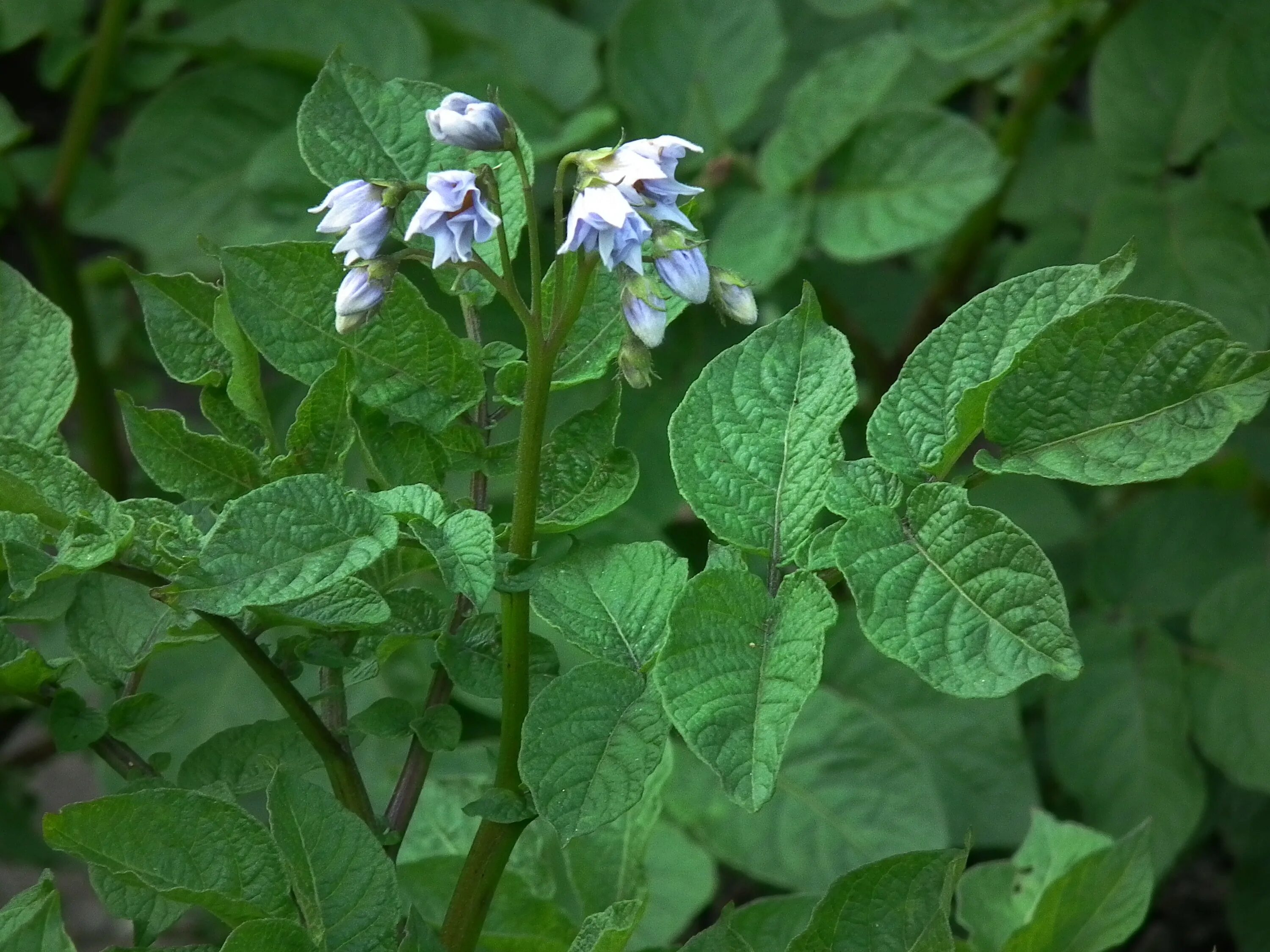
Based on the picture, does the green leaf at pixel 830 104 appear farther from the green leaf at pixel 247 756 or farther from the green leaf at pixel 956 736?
the green leaf at pixel 247 756

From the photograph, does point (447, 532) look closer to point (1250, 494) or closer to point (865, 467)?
point (865, 467)


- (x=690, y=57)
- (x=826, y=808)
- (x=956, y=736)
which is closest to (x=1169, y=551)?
(x=956, y=736)

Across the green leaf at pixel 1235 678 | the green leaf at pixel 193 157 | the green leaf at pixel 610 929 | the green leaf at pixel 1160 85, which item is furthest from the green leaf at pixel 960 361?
the green leaf at pixel 193 157

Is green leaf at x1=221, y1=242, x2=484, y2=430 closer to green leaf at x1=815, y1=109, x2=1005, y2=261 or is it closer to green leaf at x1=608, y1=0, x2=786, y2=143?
green leaf at x1=815, y1=109, x2=1005, y2=261

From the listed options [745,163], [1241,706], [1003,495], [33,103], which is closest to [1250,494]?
[1003,495]

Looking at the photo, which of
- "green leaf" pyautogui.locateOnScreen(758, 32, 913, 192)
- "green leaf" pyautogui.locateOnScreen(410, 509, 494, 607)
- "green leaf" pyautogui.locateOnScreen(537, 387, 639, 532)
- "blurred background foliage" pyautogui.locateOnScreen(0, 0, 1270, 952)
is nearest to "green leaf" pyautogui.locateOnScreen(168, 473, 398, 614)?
"green leaf" pyautogui.locateOnScreen(410, 509, 494, 607)
